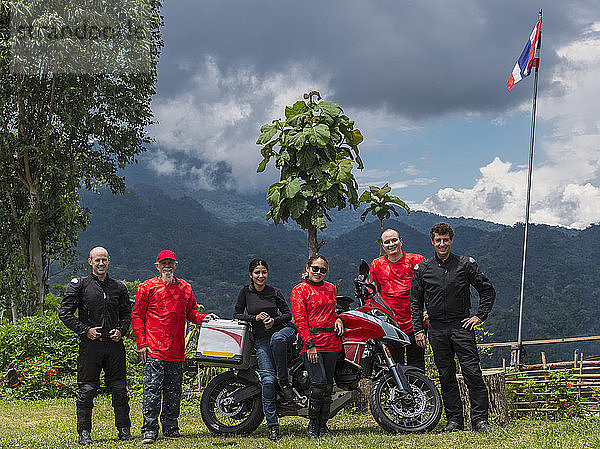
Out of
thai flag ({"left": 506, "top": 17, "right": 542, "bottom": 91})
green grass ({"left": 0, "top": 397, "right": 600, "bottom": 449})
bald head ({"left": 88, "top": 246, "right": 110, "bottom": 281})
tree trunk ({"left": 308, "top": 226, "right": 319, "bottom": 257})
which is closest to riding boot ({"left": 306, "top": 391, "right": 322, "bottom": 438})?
green grass ({"left": 0, "top": 397, "right": 600, "bottom": 449})

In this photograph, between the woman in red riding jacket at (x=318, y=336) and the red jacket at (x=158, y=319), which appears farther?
the red jacket at (x=158, y=319)

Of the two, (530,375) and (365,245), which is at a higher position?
(365,245)

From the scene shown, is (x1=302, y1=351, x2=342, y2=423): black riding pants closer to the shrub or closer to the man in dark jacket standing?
the man in dark jacket standing

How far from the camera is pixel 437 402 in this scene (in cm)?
598

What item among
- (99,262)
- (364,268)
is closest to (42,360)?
(99,262)

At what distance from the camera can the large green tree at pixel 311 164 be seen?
8.75 metres

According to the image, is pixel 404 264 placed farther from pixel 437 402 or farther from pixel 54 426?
pixel 54 426

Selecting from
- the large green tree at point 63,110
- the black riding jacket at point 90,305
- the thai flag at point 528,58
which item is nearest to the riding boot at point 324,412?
the black riding jacket at point 90,305

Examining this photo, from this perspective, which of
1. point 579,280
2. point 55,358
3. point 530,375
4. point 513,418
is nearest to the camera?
point 513,418

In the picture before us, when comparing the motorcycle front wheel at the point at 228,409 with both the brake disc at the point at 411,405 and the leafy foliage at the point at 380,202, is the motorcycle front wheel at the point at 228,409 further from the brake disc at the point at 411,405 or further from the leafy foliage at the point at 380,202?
the leafy foliage at the point at 380,202

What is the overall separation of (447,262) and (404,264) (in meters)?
0.83

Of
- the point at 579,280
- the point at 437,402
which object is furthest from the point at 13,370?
the point at 579,280

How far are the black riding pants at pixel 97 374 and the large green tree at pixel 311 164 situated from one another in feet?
11.5

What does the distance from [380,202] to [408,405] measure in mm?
3842
